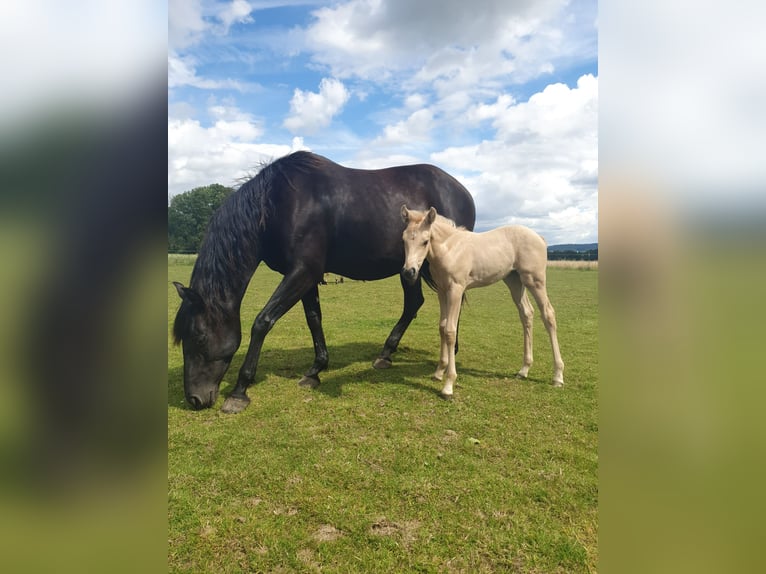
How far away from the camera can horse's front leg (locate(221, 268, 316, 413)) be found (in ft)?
15.2

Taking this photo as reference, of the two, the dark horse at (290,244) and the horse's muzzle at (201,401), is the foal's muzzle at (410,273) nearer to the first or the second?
the dark horse at (290,244)

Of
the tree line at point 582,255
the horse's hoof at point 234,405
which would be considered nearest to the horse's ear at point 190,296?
the horse's hoof at point 234,405

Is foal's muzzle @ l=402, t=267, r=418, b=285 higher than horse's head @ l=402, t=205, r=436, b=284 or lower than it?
lower

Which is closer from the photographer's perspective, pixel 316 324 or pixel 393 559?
pixel 393 559

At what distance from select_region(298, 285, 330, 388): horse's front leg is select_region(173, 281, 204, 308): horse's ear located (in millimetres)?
1682

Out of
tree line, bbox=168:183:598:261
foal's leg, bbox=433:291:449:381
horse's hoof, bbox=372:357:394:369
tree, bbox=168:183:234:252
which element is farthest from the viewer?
horse's hoof, bbox=372:357:394:369

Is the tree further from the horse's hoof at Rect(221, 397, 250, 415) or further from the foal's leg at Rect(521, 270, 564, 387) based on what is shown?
the foal's leg at Rect(521, 270, 564, 387)

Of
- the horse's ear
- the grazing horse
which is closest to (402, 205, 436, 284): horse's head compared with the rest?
the grazing horse
